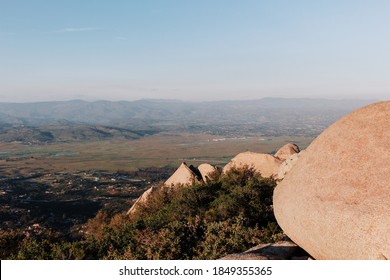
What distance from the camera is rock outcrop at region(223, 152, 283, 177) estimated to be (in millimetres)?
33312

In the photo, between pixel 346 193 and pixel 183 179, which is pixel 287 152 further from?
pixel 346 193

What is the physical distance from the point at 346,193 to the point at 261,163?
83.1ft

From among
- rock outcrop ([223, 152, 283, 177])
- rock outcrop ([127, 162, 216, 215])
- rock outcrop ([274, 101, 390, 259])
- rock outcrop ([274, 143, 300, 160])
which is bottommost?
rock outcrop ([127, 162, 216, 215])

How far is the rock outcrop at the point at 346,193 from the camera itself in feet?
28.1

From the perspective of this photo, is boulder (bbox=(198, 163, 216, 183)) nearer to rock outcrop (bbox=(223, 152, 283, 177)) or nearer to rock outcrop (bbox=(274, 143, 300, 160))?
rock outcrop (bbox=(223, 152, 283, 177))

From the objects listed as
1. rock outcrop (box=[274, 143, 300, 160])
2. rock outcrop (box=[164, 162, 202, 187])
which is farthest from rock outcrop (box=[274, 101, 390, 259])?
rock outcrop (box=[274, 143, 300, 160])

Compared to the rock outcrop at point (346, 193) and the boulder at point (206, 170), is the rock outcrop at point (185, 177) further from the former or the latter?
the rock outcrop at point (346, 193)

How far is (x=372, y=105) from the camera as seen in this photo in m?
10.4

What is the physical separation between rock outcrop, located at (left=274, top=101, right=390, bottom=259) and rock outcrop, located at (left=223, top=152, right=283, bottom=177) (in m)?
21.6

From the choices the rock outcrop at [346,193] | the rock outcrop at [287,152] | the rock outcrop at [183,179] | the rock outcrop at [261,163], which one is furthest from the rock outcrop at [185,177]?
the rock outcrop at [346,193]

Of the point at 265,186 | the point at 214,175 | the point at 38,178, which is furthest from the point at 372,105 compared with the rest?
the point at 38,178

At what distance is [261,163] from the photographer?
3444cm

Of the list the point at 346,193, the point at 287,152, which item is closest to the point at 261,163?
the point at 287,152
